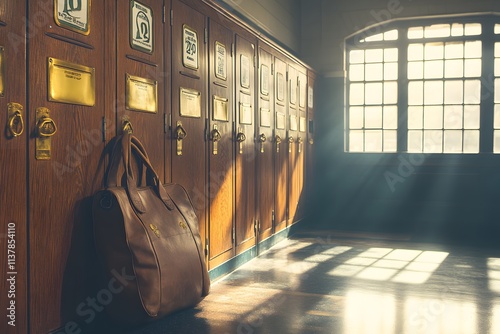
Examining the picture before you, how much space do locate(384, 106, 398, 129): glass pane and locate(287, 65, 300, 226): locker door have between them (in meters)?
1.84

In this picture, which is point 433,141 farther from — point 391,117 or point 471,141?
point 391,117

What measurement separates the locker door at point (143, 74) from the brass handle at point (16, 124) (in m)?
0.67

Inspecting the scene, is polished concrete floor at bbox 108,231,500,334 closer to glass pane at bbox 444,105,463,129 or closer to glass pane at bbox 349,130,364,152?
glass pane at bbox 444,105,463,129

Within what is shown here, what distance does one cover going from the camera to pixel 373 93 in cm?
753

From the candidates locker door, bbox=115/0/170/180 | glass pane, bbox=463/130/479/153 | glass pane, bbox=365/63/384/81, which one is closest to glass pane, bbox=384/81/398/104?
glass pane, bbox=365/63/384/81

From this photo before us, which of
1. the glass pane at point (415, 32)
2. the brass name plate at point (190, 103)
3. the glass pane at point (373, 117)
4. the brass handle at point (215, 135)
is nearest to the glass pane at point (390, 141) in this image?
the glass pane at point (373, 117)

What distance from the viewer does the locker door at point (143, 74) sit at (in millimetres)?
2736

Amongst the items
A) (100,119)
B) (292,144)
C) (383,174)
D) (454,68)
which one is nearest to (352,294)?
(100,119)

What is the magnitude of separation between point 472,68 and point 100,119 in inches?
234

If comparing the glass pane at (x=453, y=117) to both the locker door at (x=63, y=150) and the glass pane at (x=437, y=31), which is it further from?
the locker door at (x=63, y=150)

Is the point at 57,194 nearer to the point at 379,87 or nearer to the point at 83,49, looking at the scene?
the point at 83,49

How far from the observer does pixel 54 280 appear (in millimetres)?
2305

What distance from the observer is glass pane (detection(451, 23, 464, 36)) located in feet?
23.5

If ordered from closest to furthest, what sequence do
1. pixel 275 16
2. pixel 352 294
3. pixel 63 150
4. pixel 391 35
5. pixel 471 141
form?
1. pixel 63 150
2. pixel 352 294
3. pixel 275 16
4. pixel 471 141
5. pixel 391 35
